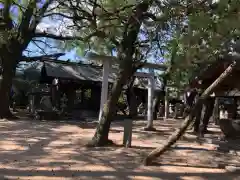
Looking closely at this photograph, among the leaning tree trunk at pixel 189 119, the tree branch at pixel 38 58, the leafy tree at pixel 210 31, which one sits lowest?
the leaning tree trunk at pixel 189 119

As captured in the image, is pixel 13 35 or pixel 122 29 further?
pixel 13 35

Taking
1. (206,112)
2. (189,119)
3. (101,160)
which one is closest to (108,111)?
(101,160)

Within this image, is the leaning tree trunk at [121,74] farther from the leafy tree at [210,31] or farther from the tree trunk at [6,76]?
the tree trunk at [6,76]

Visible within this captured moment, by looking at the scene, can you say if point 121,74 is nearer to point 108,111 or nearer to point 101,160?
point 108,111

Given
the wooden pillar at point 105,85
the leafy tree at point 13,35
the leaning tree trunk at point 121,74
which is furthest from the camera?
the leafy tree at point 13,35

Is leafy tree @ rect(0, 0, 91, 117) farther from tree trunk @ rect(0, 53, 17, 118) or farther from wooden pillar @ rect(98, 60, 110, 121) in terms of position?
wooden pillar @ rect(98, 60, 110, 121)

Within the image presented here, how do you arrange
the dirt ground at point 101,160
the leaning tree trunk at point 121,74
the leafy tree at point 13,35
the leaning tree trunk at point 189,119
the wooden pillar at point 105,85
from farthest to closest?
the leafy tree at point 13,35, the wooden pillar at point 105,85, the leaning tree trunk at point 121,74, the leaning tree trunk at point 189,119, the dirt ground at point 101,160

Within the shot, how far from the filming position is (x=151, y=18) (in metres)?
9.41

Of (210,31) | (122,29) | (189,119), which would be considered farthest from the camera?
(122,29)

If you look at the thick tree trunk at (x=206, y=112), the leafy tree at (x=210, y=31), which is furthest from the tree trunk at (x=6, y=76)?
the leafy tree at (x=210, y=31)

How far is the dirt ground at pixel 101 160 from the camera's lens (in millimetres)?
6441

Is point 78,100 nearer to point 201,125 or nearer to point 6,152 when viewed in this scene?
point 201,125

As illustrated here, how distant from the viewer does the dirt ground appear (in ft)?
21.1

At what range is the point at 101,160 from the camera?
7.67 m
